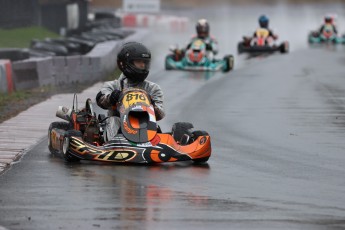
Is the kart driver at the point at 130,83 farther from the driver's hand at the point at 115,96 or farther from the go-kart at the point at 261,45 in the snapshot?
the go-kart at the point at 261,45

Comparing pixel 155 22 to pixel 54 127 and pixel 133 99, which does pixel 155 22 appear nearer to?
pixel 54 127

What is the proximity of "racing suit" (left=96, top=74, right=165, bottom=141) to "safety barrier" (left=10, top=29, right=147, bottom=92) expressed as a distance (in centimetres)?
778

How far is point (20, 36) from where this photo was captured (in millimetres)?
32938

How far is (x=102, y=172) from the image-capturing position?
1157cm

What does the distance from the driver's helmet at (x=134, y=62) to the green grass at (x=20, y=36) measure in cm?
1752

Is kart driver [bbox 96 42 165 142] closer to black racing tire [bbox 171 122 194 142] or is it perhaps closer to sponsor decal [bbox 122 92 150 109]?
sponsor decal [bbox 122 92 150 109]

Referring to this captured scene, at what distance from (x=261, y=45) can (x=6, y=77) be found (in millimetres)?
16273

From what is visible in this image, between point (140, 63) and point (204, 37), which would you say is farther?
point (204, 37)

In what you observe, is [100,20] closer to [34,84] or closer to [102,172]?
[34,84]

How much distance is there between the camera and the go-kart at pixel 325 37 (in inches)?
1666

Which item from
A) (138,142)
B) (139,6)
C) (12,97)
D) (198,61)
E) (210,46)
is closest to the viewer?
(138,142)

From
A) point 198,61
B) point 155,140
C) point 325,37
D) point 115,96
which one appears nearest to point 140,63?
point 115,96

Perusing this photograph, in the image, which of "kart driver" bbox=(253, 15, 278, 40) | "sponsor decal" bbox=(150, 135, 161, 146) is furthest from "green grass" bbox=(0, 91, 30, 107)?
"kart driver" bbox=(253, 15, 278, 40)

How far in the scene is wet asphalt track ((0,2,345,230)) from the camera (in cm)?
899
